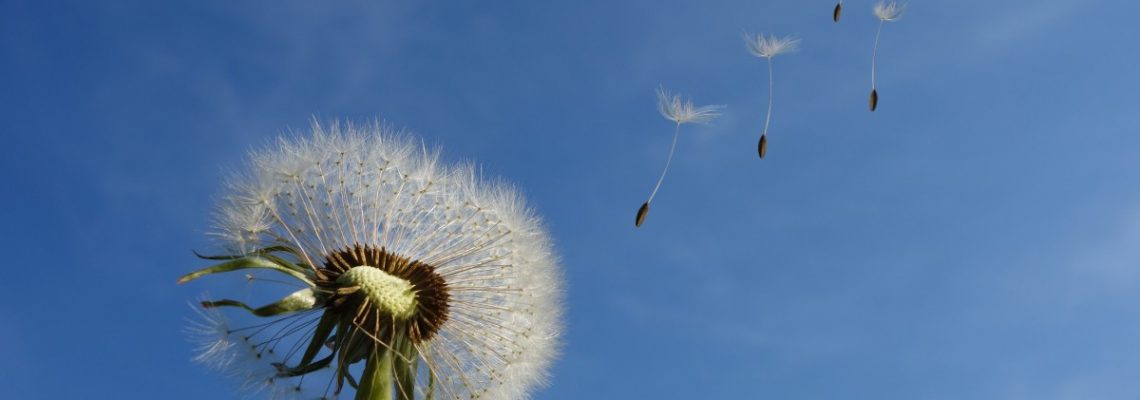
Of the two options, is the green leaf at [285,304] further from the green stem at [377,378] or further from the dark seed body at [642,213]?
the dark seed body at [642,213]

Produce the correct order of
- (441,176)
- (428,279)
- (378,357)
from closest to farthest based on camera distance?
(378,357)
(428,279)
(441,176)

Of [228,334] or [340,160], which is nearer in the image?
[228,334]

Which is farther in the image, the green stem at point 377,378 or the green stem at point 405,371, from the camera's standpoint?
the green stem at point 405,371

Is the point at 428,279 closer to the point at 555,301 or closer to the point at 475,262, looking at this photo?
the point at 475,262

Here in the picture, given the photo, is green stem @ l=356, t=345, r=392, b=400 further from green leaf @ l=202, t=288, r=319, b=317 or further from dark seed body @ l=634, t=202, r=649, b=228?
dark seed body @ l=634, t=202, r=649, b=228

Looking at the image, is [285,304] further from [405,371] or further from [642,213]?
[642,213]

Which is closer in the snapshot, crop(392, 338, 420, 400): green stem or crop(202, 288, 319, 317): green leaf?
crop(202, 288, 319, 317): green leaf

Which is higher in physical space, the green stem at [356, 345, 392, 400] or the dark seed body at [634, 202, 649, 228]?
the dark seed body at [634, 202, 649, 228]

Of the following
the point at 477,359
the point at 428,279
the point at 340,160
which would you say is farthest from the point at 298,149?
the point at 477,359

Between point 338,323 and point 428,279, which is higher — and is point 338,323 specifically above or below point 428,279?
below
